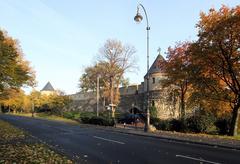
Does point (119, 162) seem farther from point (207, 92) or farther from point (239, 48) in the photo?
point (207, 92)

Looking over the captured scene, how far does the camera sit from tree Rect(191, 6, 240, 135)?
22.8 metres

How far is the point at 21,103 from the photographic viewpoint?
3615 inches

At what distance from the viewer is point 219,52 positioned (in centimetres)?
2405

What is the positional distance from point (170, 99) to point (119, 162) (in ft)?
125

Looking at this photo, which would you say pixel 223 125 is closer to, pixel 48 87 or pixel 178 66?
pixel 178 66

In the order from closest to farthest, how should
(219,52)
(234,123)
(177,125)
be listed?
(219,52), (234,123), (177,125)

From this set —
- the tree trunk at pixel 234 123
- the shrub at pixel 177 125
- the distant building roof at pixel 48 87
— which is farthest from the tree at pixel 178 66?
the distant building roof at pixel 48 87

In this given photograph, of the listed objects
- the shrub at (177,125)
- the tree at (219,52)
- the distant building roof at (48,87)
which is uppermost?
the distant building roof at (48,87)

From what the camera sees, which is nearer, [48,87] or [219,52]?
[219,52]

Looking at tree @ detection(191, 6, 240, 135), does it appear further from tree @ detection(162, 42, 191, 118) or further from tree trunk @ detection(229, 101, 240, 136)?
tree @ detection(162, 42, 191, 118)

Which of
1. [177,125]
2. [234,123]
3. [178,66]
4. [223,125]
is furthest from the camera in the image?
[178,66]

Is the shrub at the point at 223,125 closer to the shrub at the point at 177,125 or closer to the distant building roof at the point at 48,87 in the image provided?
the shrub at the point at 177,125

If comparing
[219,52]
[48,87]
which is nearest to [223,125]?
[219,52]

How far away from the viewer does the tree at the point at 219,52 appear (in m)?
22.8
